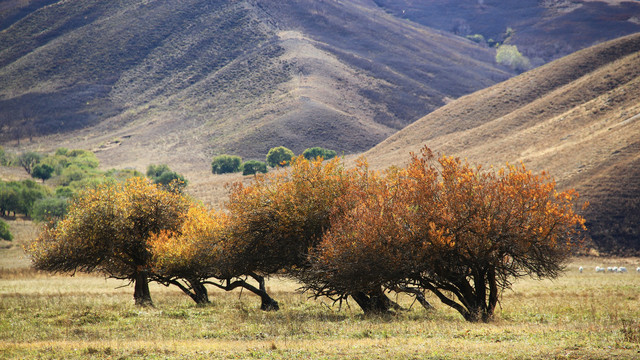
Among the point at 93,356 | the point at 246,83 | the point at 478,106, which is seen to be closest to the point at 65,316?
the point at 93,356

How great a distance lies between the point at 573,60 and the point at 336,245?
12644cm

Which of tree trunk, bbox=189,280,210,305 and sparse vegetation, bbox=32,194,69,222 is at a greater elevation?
sparse vegetation, bbox=32,194,69,222

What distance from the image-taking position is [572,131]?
3723 inches

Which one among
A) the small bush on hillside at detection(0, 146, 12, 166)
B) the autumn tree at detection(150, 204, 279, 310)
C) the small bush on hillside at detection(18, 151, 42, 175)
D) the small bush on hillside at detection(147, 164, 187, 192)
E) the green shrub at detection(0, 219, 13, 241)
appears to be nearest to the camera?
the autumn tree at detection(150, 204, 279, 310)

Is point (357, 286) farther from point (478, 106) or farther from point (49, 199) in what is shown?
point (478, 106)

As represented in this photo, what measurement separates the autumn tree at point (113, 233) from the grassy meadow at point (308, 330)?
2.18 m

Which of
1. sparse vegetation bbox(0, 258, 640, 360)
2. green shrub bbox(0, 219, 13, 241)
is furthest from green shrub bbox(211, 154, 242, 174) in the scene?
sparse vegetation bbox(0, 258, 640, 360)

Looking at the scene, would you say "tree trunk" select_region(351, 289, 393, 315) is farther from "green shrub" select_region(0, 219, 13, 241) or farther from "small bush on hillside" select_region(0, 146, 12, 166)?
"small bush on hillside" select_region(0, 146, 12, 166)

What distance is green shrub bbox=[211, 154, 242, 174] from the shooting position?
457 ft

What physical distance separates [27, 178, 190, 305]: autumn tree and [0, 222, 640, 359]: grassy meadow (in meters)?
2.18

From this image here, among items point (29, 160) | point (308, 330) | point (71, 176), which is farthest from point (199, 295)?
point (29, 160)

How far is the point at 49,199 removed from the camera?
333 feet

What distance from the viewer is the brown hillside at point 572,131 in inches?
2896

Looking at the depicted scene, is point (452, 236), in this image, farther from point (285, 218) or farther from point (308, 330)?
point (285, 218)
